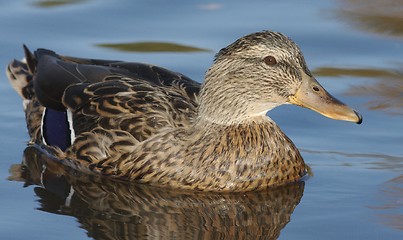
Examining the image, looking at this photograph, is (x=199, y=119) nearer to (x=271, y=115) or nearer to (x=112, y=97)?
(x=112, y=97)

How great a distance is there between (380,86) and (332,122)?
3.41 ft

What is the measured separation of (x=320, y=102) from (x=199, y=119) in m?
1.08

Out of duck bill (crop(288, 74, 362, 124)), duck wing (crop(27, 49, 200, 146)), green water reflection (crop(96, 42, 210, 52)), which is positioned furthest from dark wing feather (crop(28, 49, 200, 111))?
green water reflection (crop(96, 42, 210, 52))

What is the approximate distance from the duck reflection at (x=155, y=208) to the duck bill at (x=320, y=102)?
0.73 metres

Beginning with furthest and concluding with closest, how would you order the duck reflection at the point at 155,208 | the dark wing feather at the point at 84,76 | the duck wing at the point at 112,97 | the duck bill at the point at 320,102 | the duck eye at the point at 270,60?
the dark wing feather at the point at 84,76
the duck wing at the point at 112,97
the duck eye at the point at 270,60
the duck bill at the point at 320,102
the duck reflection at the point at 155,208

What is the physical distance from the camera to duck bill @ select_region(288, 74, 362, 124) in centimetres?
994

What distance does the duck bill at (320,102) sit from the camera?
391 inches

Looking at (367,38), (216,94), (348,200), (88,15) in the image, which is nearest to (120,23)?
(88,15)

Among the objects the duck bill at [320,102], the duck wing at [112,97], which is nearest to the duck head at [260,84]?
the duck bill at [320,102]

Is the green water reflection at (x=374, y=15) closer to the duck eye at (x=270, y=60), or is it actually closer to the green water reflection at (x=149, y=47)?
the green water reflection at (x=149, y=47)

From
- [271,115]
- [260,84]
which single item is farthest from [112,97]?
[271,115]

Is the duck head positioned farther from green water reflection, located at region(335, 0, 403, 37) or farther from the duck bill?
green water reflection, located at region(335, 0, 403, 37)

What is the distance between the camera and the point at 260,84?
10203 millimetres

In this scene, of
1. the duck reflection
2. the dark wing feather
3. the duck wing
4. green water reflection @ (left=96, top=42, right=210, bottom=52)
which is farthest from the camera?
green water reflection @ (left=96, top=42, right=210, bottom=52)
